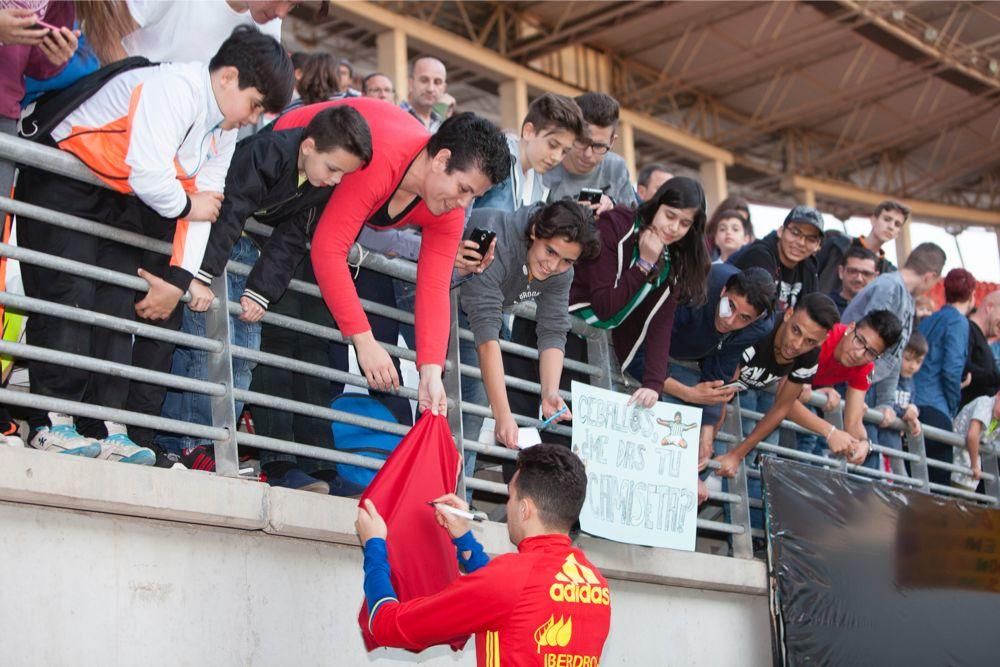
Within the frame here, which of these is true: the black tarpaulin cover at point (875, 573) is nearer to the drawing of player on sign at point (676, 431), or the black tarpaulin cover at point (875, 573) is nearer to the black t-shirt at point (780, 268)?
the drawing of player on sign at point (676, 431)

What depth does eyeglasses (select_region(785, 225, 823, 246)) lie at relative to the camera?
23.9 feet

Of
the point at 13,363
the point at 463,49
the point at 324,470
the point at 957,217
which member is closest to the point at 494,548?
the point at 324,470

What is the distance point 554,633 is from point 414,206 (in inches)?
70.1

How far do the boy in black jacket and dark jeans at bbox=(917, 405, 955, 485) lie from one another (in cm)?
579

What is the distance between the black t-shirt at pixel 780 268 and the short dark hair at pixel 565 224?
2.15 m

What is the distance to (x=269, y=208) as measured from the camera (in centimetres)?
454

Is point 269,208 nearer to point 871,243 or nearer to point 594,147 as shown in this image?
point 594,147

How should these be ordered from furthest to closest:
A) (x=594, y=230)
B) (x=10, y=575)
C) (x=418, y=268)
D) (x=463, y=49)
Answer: (x=463, y=49) → (x=594, y=230) → (x=418, y=268) → (x=10, y=575)

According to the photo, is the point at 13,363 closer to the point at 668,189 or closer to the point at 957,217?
the point at 668,189

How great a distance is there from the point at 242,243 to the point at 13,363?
0.97 metres

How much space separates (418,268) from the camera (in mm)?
4773

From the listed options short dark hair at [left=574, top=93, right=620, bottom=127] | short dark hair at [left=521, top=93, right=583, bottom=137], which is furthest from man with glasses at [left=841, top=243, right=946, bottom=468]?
short dark hair at [left=521, top=93, right=583, bottom=137]

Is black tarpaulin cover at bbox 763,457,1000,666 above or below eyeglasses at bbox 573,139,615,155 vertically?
below

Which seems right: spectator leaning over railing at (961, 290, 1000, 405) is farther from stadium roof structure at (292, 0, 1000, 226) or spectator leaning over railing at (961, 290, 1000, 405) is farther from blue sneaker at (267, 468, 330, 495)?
stadium roof structure at (292, 0, 1000, 226)
